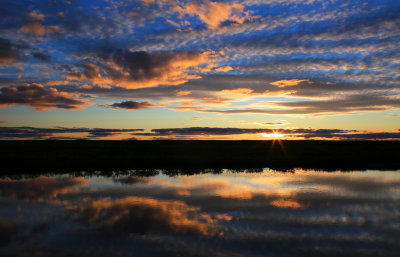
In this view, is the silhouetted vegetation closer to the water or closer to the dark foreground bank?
the dark foreground bank

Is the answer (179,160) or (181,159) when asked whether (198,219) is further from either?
(181,159)

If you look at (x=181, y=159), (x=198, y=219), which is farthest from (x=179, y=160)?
(x=198, y=219)

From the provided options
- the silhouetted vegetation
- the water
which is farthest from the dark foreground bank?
the water

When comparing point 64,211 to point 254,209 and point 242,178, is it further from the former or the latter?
point 242,178

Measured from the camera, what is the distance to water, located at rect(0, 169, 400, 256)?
949 cm

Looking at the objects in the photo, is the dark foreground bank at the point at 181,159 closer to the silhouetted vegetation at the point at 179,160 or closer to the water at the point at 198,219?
the silhouetted vegetation at the point at 179,160

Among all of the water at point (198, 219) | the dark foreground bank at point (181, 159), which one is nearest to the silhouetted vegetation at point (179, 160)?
the dark foreground bank at point (181, 159)

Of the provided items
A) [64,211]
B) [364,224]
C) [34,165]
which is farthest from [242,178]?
[34,165]

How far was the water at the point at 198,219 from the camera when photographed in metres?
9.49

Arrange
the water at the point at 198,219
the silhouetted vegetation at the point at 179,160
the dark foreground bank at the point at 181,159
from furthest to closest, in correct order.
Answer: the dark foreground bank at the point at 181,159 → the silhouetted vegetation at the point at 179,160 → the water at the point at 198,219

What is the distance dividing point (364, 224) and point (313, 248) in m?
3.99


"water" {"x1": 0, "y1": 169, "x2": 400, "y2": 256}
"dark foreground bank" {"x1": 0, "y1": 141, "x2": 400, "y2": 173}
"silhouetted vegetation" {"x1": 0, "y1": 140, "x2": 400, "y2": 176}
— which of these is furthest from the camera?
"dark foreground bank" {"x1": 0, "y1": 141, "x2": 400, "y2": 173}

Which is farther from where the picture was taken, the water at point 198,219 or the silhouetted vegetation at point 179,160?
the silhouetted vegetation at point 179,160

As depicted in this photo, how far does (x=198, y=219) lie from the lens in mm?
12609
